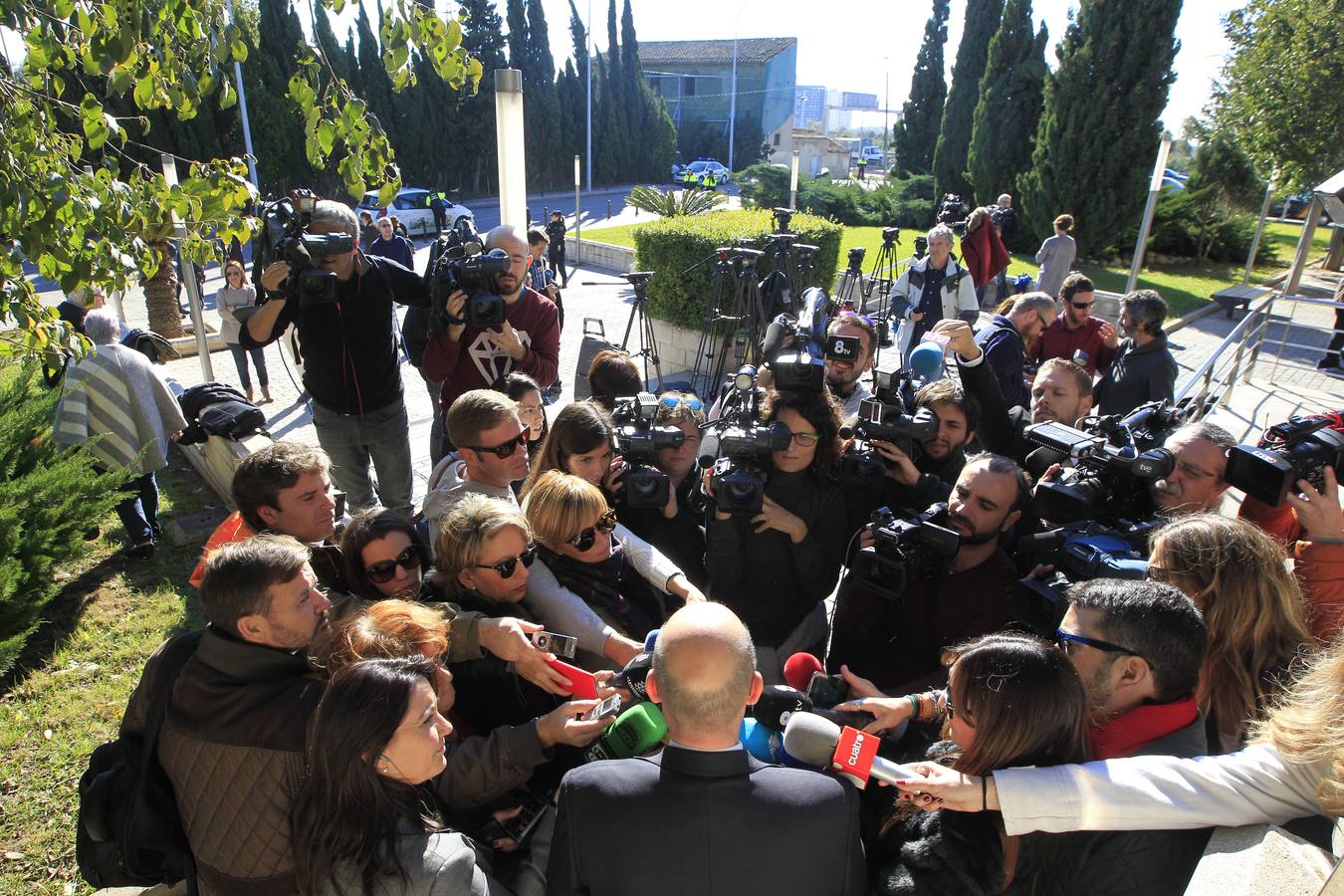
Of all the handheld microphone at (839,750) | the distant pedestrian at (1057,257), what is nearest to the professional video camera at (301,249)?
the handheld microphone at (839,750)

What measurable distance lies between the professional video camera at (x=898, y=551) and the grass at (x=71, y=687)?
3054 millimetres

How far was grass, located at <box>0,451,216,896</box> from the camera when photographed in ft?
9.82

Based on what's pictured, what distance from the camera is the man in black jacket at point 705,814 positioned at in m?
1.53

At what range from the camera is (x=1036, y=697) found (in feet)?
5.55

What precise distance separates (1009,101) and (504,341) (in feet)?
64.0

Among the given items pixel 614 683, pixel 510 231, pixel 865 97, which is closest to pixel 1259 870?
pixel 614 683

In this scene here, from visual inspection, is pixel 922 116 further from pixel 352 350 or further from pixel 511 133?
pixel 352 350

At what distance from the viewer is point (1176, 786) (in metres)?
1.66

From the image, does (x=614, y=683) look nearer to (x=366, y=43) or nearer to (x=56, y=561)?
(x=56, y=561)

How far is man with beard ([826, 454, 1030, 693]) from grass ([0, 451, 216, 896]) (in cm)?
297

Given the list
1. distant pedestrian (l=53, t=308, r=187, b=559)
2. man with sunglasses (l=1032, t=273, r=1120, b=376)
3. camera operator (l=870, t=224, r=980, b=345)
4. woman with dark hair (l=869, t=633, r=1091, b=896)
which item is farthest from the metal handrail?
distant pedestrian (l=53, t=308, r=187, b=559)

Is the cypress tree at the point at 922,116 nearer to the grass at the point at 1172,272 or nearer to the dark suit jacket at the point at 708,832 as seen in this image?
the grass at the point at 1172,272

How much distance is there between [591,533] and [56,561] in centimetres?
343

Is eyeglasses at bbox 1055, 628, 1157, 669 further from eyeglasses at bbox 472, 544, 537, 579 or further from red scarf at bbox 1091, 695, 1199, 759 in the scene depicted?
eyeglasses at bbox 472, 544, 537, 579
